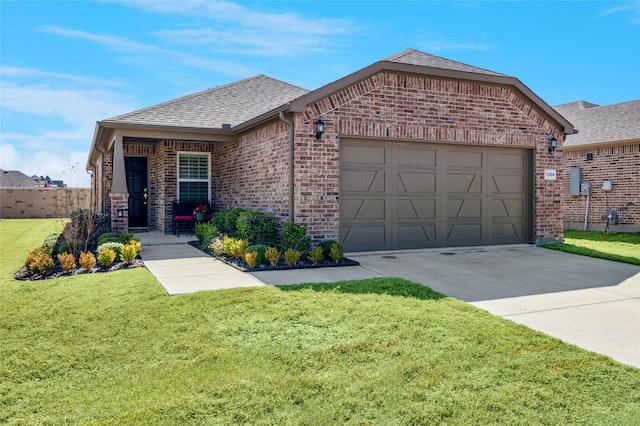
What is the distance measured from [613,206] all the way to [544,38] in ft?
21.6

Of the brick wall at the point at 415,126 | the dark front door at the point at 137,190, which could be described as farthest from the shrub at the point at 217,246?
the dark front door at the point at 137,190

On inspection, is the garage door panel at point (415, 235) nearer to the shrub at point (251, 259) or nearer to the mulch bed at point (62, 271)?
the shrub at point (251, 259)

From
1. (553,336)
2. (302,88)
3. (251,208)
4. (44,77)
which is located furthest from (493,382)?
(44,77)

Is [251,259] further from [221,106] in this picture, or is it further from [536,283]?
[221,106]

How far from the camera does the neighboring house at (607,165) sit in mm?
15250

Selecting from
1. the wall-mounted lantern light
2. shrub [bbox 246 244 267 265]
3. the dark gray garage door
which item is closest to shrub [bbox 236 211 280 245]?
shrub [bbox 246 244 267 265]

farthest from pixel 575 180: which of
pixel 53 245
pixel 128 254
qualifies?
pixel 53 245

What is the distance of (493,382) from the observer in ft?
11.7

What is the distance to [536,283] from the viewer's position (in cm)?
700

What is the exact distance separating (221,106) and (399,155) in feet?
21.6

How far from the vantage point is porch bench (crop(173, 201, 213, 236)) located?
13625 mm

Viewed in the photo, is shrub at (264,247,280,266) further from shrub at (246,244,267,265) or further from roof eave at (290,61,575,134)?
roof eave at (290,61,575,134)

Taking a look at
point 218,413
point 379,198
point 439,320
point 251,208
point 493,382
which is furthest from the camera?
point 251,208

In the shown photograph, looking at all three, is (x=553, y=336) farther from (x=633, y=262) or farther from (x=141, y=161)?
(x=141, y=161)
